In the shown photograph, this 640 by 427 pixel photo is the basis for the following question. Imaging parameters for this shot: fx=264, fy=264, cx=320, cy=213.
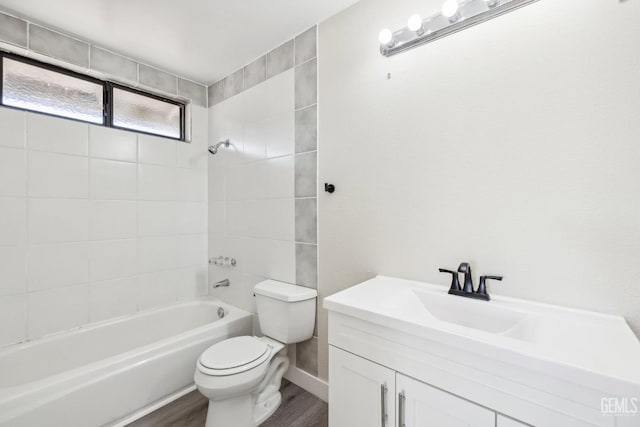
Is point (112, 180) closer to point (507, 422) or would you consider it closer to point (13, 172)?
point (13, 172)

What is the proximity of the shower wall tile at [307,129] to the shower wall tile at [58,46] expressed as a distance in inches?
61.6

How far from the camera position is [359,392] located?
1006mm

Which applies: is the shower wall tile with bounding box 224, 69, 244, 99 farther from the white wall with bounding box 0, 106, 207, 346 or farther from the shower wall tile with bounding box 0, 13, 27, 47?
the shower wall tile with bounding box 0, 13, 27, 47

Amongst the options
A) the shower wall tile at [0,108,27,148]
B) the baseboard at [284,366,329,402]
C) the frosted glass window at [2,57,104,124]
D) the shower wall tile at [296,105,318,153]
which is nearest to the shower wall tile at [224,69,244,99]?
the shower wall tile at [296,105,318,153]

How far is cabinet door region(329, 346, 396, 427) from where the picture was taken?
36.8 inches

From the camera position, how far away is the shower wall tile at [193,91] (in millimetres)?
2364

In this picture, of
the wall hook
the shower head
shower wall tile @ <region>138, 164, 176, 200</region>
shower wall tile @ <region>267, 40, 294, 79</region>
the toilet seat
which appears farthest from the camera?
the shower head

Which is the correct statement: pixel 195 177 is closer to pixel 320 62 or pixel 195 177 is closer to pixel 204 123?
pixel 204 123

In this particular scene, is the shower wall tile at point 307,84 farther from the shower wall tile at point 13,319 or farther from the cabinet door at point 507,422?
the shower wall tile at point 13,319

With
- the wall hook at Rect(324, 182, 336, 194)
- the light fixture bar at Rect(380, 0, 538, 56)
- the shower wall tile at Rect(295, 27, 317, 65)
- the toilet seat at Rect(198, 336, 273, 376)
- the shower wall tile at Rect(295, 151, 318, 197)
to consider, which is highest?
the shower wall tile at Rect(295, 27, 317, 65)

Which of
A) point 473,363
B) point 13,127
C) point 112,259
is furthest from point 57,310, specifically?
point 473,363

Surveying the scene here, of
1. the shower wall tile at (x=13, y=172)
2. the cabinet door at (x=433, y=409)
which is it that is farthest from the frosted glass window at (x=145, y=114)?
the cabinet door at (x=433, y=409)

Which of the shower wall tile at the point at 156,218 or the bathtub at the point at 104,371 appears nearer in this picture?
the bathtub at the point at 104,371

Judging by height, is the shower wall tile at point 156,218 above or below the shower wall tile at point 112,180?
below
